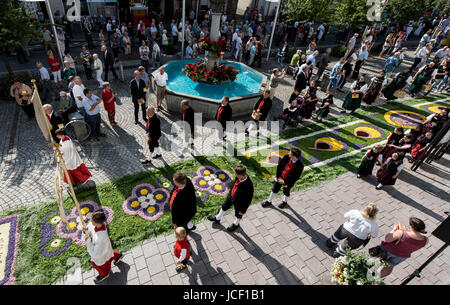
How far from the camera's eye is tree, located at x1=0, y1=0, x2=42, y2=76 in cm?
992

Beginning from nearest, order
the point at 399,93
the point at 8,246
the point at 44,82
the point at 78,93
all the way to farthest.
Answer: the point at 8,246 < the point at 78,93 < the point at 44,82 < the point at 399,93

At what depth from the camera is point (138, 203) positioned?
683 centimetres

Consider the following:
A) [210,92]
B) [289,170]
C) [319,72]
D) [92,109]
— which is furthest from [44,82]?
[319,72]

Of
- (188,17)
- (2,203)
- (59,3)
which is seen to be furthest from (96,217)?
(188,17)

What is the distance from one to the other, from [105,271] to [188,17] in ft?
89.8

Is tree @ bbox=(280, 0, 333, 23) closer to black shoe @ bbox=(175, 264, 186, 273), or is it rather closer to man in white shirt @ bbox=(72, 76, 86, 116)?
man in white shirt @ bbox=(72, 76, 86, 116)

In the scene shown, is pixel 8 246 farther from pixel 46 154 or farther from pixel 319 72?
pixel 319 72

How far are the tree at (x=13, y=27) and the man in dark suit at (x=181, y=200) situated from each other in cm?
1028

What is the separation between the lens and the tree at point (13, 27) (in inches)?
391

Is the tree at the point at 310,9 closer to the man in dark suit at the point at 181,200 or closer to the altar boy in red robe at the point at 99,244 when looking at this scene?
the man in dark suit at the point at 181,200

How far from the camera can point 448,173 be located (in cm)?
945

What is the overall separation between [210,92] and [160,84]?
2769mm

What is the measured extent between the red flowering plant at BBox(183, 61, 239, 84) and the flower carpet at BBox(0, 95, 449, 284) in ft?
15.2
